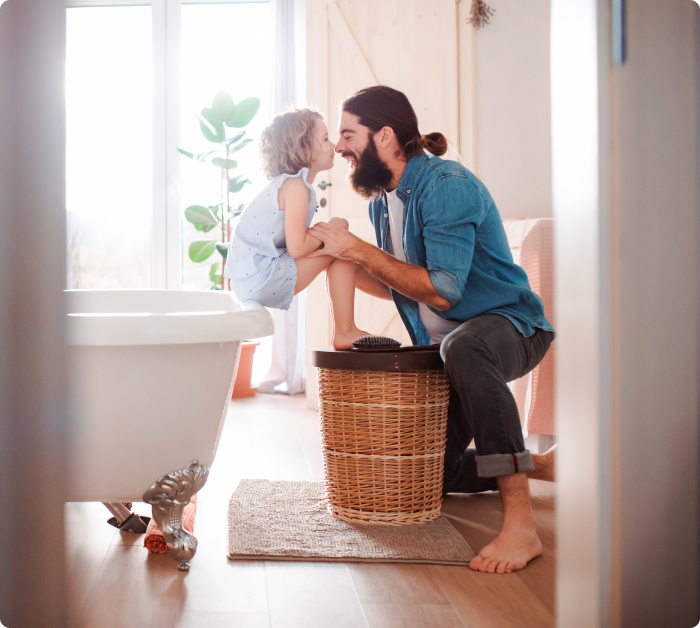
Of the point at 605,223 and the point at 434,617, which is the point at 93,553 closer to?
the point at 434,617

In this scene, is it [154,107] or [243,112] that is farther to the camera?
[154,107]

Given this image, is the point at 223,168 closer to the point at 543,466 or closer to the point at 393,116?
the point at 393,116

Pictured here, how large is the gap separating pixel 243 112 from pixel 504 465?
2848mm

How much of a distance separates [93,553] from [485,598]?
0.83 m

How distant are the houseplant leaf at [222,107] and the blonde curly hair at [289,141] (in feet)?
5.55

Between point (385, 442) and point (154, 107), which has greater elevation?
point (154, 107)

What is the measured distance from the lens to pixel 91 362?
3.82ft

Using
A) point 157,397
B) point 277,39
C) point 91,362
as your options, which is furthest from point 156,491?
point 277,39

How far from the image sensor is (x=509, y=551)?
132 cm

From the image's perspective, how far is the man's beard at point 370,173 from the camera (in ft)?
5.88

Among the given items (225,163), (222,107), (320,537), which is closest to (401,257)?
(320,537)

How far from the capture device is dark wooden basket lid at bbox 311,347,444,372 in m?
1.48

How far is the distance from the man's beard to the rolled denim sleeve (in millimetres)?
259

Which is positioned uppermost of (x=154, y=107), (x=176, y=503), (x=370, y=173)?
(x=154, y=107)
